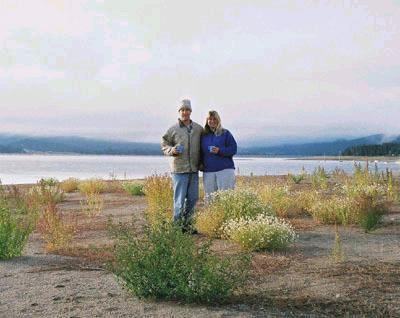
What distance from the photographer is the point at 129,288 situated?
243 inches

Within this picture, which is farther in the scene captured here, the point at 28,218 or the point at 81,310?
the point at 28,218

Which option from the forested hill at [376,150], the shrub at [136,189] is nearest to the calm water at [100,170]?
the shrub at [136,189]

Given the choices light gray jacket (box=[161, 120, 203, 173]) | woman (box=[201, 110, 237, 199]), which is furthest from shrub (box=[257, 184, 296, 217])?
light gray jacket (box=[161, 120, 203, 173])

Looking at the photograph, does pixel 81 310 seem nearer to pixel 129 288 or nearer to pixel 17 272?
pixel 129 288

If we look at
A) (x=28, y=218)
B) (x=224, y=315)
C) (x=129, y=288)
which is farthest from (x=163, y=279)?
(x=28, y=218)

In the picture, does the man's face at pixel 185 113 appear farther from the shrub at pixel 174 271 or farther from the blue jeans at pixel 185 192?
the shrub at pixel 174 271

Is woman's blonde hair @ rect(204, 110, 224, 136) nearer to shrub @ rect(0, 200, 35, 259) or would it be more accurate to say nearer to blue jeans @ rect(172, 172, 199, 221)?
blue jeans @ rect(172, 172, 199, 221)

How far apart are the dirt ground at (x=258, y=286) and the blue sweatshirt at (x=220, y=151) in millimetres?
1727

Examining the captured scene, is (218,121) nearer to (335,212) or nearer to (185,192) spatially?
(185,192)

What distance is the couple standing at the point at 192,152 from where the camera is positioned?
10.7 metres

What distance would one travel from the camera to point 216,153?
35.4ft

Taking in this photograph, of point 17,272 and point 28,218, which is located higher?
point 28,218

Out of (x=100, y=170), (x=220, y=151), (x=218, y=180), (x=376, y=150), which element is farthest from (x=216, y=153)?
(x=376, y=150)

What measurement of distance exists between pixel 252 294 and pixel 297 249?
3108mm
